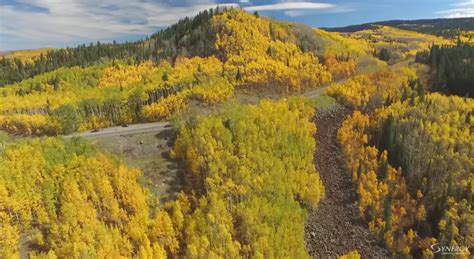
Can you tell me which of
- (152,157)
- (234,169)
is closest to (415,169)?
(234,169)

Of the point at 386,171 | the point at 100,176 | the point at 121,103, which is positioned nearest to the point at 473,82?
the point at 386,171

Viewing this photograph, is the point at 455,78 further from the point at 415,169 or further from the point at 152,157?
the point at 152,157

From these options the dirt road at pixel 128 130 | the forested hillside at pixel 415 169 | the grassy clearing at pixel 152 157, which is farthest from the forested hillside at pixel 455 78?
the grassy clearing at pixel 152 157

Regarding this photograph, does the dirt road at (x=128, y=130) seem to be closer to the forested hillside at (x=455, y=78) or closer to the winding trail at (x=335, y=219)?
the winding trail at (x=335, y=219)

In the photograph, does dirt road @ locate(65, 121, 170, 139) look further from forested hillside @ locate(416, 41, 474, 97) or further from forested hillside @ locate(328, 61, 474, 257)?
forested hillside @ locate(416, 41, 474, 97)

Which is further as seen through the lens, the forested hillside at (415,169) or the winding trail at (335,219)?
the forested hillside at (415,169)

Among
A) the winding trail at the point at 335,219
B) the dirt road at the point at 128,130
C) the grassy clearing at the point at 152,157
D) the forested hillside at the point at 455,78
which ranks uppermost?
the forested hillside at the point at 455,78

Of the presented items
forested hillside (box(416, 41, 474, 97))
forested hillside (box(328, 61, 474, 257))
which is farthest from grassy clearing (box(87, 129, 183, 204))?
forested hillside (box(416, 41, 474, 97))

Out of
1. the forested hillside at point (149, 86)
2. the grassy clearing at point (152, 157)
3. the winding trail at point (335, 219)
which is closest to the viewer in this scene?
the winding trail at point (335, 219)
